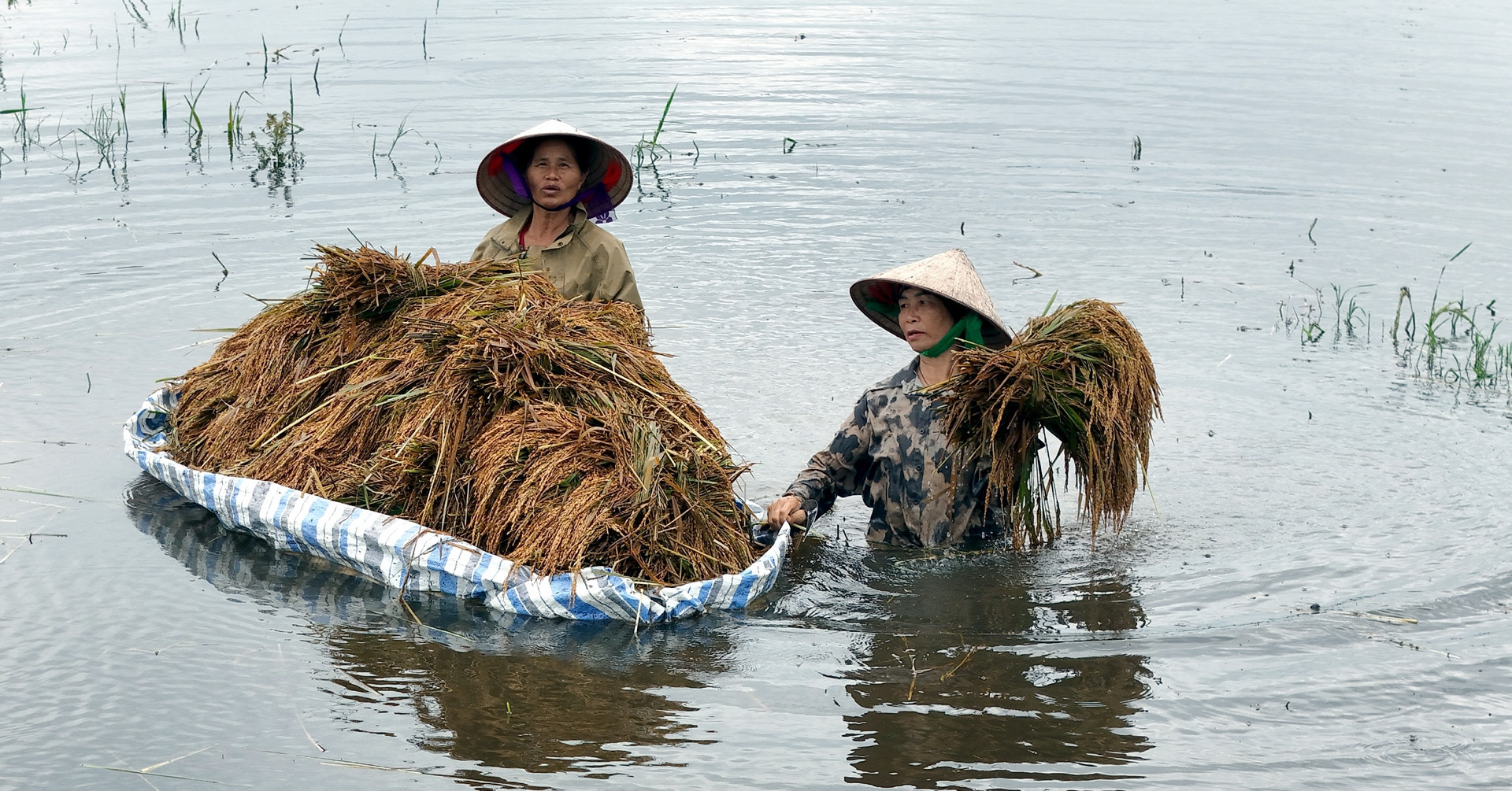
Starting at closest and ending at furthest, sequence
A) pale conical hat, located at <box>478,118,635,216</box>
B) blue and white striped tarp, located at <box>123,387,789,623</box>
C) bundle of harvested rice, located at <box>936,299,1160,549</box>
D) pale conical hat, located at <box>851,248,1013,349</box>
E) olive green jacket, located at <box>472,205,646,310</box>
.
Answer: blue and white striped tarp, located at <box>123,387,789,623</box>
bundle of harvested rice, located at <box>936,299,1160,549</box>
pale conical hat, located at <box>851,248,1013,349</box>
pale conical hat, located at <box>478,118,635,216</box>
olive green jacket, located at <box>472,205,646,310</box>

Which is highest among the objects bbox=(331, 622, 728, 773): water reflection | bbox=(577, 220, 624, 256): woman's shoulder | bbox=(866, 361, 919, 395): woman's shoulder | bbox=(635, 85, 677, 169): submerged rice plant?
bbox=(635, 85, 677, 169): submerged rice plant

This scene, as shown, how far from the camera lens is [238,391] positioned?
5305 mm

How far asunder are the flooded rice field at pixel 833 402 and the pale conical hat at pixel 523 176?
1.39m

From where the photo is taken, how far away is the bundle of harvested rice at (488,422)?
4301mm

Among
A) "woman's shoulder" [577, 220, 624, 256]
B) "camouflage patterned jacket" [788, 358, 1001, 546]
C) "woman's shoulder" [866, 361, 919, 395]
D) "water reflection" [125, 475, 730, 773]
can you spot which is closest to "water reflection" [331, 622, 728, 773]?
"water reflection" [125, 475, 730, 773]

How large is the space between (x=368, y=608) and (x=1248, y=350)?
5.15 meters

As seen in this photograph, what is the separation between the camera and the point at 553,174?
5.78 metres

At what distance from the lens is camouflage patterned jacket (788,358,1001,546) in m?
4.81

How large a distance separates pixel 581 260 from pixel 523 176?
0.47 m

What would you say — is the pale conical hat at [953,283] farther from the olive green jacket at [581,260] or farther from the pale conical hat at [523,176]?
the pale conical hat at [523,176]

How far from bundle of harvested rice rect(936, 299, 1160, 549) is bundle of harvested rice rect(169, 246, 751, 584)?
87cm

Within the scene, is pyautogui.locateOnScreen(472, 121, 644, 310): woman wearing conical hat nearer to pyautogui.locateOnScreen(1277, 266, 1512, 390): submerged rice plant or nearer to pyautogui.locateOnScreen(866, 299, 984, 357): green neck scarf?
pyautogui.locateOnScreen(866, 299, 984, 357): green neck scarf

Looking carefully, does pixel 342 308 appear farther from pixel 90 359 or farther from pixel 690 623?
pixel 90 359

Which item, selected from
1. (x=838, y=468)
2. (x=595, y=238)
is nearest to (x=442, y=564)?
(x=838, y=468)
